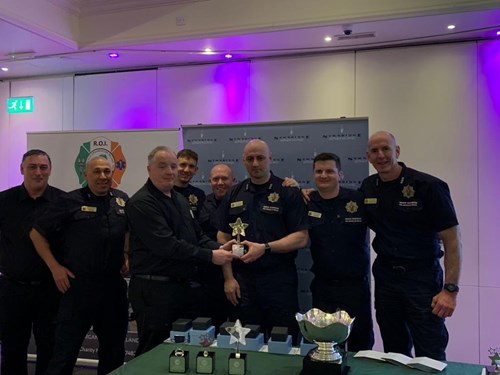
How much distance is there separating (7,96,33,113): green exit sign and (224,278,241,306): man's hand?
4.28 m

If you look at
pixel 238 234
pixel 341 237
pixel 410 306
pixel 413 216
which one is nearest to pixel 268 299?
pixel 238 234

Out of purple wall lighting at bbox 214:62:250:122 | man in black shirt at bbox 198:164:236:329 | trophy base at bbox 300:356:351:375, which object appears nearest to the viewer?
trophy base at bbox 300:356:351:375

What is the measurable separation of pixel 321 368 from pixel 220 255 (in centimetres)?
115

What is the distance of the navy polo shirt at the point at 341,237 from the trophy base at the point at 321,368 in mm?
1110

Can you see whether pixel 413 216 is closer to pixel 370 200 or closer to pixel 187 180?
pixel 370 200

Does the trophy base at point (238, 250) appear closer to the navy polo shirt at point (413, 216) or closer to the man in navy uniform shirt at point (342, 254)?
the man in navy uniform shirt at point (342, 254)

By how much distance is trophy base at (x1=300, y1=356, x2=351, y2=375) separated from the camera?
190cm

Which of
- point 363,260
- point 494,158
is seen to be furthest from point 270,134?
point 494,158

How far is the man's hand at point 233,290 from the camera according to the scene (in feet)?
10.0

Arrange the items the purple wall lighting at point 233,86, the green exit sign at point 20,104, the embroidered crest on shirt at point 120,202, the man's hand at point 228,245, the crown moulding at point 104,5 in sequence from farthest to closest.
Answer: the green exit sign at point 20,104 < the purple wall lighting at point 233,86 < the crown moulding at point 104,5 < the embroidered crest on shirt at point 120,202 < the man's hand at point 228,245

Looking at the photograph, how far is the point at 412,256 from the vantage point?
2814 millimetres

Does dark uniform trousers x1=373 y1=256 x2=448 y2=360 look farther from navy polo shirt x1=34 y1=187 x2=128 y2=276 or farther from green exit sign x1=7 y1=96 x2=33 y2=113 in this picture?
green exit sign x1=7 y1=96 x2=33 y2=113

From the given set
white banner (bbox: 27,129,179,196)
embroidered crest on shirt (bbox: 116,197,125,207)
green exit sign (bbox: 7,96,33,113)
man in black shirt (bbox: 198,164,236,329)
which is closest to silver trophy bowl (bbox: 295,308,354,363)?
man in black shirt (bbox: 198,164,236,329)

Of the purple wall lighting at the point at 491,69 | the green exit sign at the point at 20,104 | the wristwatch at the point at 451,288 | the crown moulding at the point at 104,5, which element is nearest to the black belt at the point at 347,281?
the wristwatch at the point at 451,288
